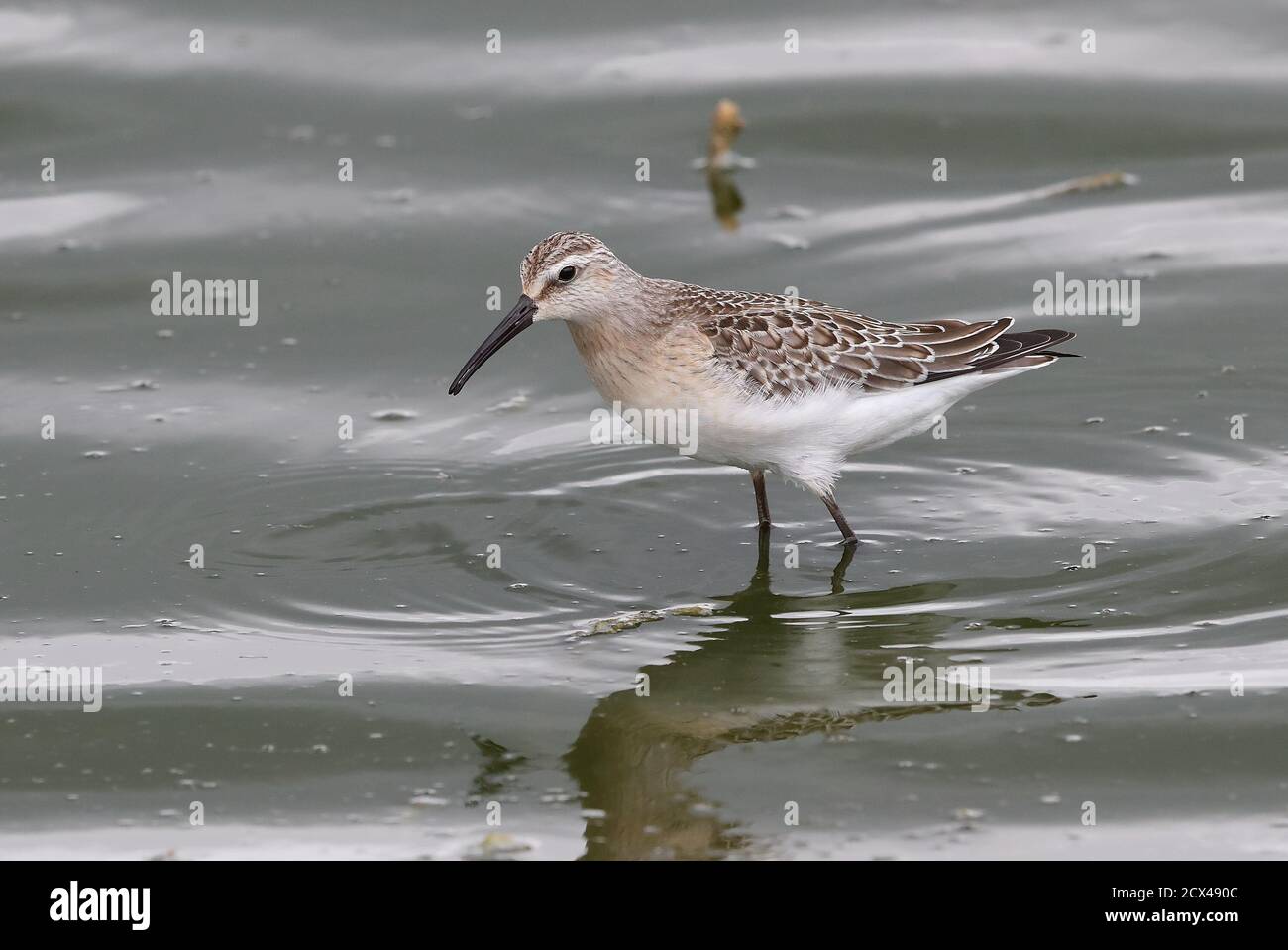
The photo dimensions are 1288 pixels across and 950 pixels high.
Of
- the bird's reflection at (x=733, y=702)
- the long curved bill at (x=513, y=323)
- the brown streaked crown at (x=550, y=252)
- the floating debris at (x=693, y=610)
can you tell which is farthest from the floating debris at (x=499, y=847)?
the brown streaked crown at (x=550, y=252)

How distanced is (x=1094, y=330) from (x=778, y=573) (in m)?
3.79

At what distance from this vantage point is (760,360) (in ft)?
31.3

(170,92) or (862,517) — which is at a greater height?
(170,92)

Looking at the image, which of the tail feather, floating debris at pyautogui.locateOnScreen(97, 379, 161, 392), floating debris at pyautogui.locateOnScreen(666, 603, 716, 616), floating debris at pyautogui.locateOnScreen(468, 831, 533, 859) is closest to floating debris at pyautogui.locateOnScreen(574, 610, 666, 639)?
floating debris at pyautogui.locateOnScreen(666, 603, 716, 616)

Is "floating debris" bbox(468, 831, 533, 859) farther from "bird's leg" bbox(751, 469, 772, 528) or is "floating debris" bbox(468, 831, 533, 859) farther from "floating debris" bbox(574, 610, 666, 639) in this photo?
"bird's leg" bbox(751, 469, 772, 528)

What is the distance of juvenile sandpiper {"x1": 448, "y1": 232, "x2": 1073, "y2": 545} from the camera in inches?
369

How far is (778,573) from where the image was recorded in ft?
31.6

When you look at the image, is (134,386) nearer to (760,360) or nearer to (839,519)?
(760,360)

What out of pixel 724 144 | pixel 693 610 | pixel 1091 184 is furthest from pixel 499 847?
pixel 1091 184

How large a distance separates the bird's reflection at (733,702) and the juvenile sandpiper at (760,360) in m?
0.76

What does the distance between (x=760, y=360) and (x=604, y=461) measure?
167cm

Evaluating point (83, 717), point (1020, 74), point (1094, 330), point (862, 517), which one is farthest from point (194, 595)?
point (1020, 74)

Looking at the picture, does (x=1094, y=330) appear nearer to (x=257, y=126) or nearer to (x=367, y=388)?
(x=367, y=388)

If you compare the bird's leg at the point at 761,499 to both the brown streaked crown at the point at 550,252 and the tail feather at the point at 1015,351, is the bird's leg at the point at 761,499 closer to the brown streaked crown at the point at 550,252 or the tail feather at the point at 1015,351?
the tail feather at the point at 1015,351
